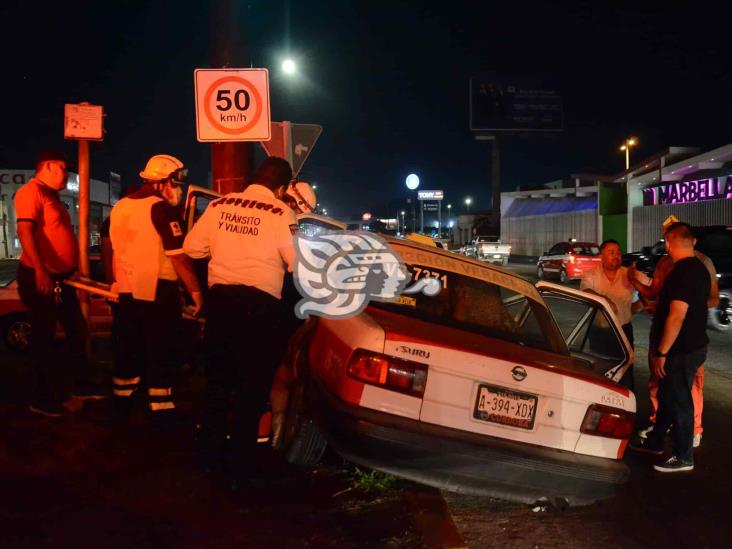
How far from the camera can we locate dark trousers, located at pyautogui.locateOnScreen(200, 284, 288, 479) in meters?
3.90

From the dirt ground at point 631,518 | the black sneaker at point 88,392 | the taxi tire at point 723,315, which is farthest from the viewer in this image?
the taxi tire at point 723,315

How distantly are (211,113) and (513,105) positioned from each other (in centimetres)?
4515

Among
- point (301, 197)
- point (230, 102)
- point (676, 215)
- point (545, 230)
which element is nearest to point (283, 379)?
point (301, 197)

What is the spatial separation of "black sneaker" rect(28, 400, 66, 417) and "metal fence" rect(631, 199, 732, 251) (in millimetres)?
25534

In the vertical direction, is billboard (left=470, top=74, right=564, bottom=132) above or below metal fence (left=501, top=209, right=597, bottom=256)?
above

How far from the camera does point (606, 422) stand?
390 cm

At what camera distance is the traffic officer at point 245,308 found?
12.8ft

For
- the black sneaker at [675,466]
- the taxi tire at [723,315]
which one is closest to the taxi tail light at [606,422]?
the black sneaker at [675,466]

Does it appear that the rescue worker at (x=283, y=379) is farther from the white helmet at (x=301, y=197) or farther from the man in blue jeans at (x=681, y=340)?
the man in blue jeans at (x=681, y=340)

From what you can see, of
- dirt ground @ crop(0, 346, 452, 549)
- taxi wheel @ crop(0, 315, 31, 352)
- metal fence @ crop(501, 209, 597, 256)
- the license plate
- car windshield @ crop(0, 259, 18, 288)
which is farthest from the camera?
metal fence @ crop(501, 209, 597, 256)

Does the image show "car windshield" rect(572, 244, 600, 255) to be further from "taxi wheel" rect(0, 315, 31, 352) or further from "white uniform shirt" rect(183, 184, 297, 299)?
"white uniform shirt" rect(183, 184, 297, 299)

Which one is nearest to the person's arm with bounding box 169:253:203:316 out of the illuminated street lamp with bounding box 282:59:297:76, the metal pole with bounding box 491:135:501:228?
the illuminated street lamp with bounding box 282:59:297:76

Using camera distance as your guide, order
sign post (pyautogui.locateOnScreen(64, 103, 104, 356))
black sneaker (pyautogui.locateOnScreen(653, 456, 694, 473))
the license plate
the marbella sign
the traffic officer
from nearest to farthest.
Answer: the license plate
the traffic officer
black sneaker (pyautogui.locateOnScreen(653, 456, 694, 473))
sign post (pyautogui.locateOnScreen(64, 103, 104, 356))
the marbella sign

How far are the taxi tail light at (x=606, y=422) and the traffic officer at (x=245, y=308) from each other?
5.73 ft
